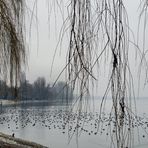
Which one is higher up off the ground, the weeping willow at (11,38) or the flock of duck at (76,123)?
the weeping willow at (11,38)

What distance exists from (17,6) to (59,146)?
13.8 metres

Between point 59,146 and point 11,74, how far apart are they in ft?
44.7

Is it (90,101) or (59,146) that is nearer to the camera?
(90,101)

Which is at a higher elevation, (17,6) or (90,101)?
(17,6)

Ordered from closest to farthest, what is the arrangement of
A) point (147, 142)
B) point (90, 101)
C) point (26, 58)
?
point (90, 101) → point (26, 58) → point (147, 142)

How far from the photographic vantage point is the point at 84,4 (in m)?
1.14

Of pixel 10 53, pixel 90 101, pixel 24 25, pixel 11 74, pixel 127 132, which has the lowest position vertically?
pixel 127 132

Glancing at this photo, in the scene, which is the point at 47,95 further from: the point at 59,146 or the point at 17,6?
the point at 59,146

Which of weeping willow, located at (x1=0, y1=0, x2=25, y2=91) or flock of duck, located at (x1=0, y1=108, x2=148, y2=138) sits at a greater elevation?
weeping willow, located at (x1=0, y1=0, x2=25, y2=91)

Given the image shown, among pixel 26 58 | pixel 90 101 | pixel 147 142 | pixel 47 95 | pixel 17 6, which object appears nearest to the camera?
pixel 90 101

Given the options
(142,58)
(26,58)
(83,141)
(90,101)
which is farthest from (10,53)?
(83,141)

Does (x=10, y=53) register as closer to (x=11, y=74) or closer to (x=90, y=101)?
(x=11, y=74)

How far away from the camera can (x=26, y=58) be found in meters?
1.80

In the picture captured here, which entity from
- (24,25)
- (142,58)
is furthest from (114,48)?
(24,25)
